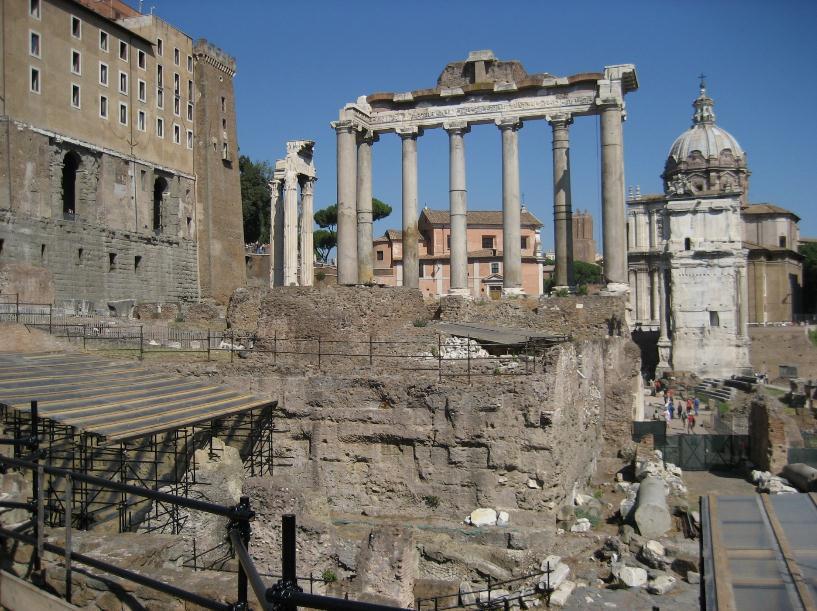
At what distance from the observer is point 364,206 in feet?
87.4

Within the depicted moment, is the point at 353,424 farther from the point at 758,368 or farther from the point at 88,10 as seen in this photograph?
the point at 758,368

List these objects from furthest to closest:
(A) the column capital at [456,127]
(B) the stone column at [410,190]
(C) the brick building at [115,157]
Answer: (C) the brick building at [115,157]
(B) the stone column at [410,190]
(A) the column capital at [456,127]

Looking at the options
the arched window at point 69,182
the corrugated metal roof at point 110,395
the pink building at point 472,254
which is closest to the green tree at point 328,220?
the pink building at point 472,254

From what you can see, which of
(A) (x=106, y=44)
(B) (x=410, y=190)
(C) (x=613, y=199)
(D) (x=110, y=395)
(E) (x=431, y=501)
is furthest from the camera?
(A) (x=106, y=44)

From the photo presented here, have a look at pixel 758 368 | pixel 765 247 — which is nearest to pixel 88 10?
pixel 758 368

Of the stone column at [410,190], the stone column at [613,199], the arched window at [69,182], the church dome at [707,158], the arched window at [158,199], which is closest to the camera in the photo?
the stone column at [613,199]

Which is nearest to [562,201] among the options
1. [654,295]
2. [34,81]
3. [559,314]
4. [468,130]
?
[468,130]

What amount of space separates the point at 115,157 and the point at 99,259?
539 centimetres

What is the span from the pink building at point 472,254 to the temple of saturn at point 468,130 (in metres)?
25.4

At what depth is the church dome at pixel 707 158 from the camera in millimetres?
60031

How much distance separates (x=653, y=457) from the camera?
17688 mm

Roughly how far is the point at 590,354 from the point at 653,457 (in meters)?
2.89

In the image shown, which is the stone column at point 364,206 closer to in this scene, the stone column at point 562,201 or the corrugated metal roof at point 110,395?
the stone column at point 562,201

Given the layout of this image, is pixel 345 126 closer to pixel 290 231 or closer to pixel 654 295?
pixel 290 231
